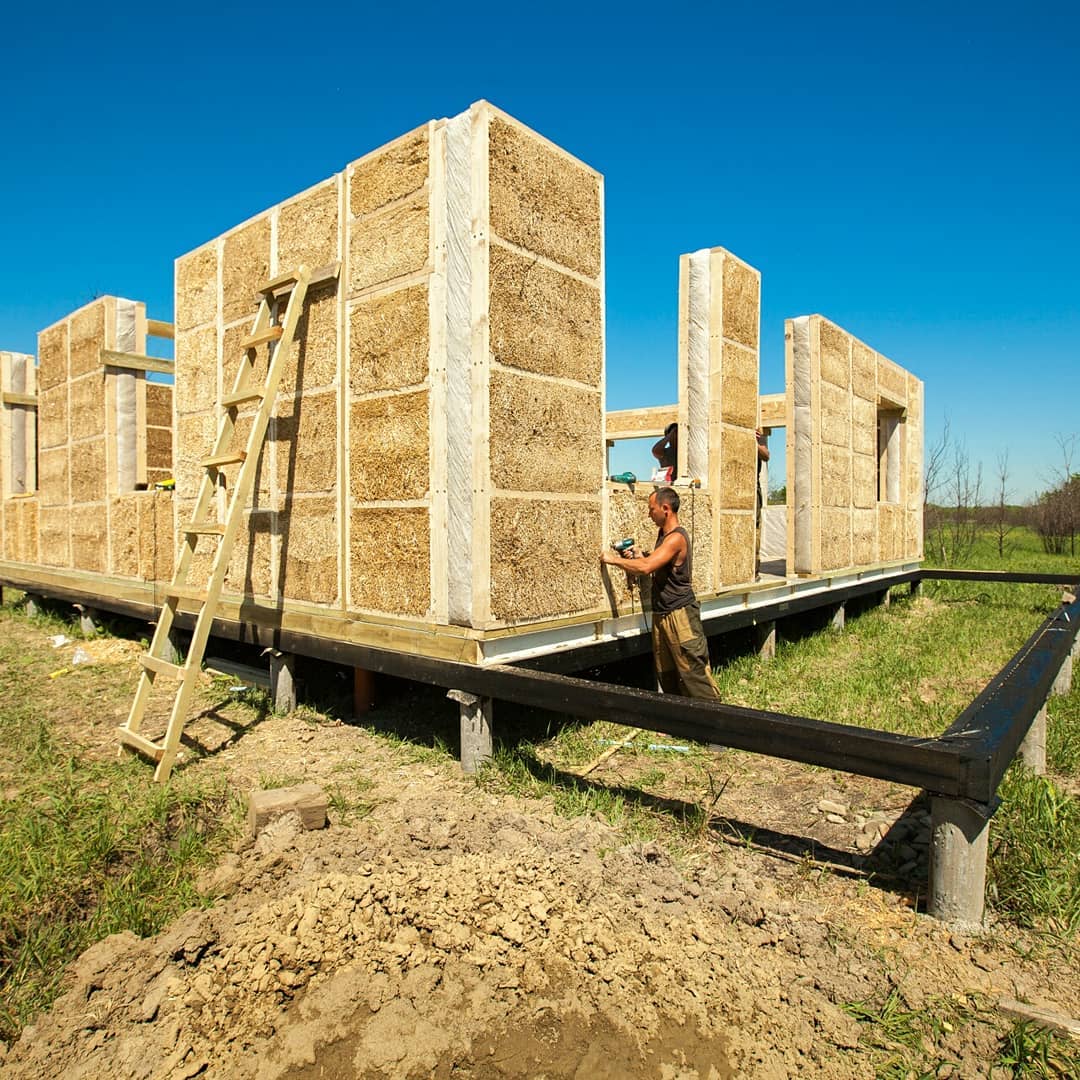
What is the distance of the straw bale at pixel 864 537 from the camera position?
1077 centimetres

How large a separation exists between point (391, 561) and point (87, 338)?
267 inches

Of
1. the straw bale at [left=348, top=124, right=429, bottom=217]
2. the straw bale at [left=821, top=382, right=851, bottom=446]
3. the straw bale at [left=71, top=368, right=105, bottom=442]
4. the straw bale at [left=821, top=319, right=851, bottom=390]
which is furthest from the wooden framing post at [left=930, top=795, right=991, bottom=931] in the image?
the straw bale at [left=71, top=368, right=105, bottom=442]

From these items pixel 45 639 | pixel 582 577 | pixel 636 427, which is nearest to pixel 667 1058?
pixel 582 577

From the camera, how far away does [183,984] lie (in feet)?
8.52

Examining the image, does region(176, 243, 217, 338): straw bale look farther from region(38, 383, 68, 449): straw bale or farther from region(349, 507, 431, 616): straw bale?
region(38, 383, 68, 449): straw bale

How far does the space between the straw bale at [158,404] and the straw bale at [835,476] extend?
8817mm

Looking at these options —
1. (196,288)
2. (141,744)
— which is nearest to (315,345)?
(196,288)

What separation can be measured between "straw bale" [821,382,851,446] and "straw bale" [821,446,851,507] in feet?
0.42

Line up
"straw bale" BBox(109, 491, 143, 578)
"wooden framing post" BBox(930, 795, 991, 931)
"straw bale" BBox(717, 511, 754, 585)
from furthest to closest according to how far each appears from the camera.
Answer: "straw bale" BBox(109, 491, 143, 578)
"straw bale" BBox(717, 511, 754, 585)
"wooden framing post" BBox(930, 795, 991, 931)

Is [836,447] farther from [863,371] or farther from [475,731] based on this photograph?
[475,731]

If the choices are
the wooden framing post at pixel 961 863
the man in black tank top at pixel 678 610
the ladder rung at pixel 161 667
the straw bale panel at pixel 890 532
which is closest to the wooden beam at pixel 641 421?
the straw bale panel at pixel 890 532

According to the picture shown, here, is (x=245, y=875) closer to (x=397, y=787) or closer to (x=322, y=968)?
(x=322, y=968)

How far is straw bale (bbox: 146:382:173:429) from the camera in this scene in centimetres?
1012

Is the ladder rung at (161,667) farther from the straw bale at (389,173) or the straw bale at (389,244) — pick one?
the straw bale at (389,173)
